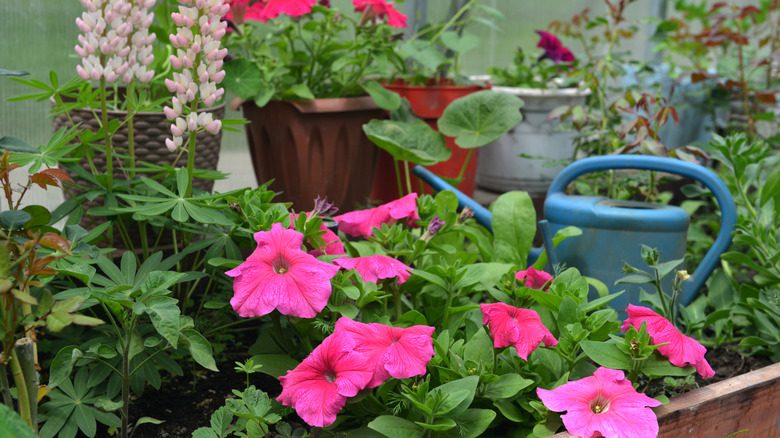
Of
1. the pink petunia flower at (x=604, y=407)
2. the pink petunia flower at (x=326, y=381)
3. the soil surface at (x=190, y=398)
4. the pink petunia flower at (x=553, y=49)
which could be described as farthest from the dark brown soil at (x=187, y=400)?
the pink petunia flower at (x=553, y=49)

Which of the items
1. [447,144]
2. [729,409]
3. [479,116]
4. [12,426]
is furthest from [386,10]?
[12,426]

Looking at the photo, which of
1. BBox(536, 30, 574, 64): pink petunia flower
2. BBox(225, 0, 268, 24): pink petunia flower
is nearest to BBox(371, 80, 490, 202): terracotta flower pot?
BBox(536, 30, 574, 64): pink petunia flower

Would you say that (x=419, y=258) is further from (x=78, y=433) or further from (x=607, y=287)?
(x=78, y=433)

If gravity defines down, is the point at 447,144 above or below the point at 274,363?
above

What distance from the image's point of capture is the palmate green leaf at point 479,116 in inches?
58.9

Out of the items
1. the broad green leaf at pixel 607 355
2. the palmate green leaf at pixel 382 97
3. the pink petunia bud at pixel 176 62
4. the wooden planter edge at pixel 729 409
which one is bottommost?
the wooden planter edge at pixel 729 409

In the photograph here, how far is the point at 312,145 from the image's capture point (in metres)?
1.49

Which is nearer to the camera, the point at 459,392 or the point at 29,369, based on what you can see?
the point at 29,369

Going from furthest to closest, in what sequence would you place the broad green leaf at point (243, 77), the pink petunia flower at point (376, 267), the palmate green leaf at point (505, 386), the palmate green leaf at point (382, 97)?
the palmate green leaf at point (382, 97)
the broad green leaf at point (243, 77)
the pink petunia flower at point (376, 267)
the palmate green leaf at point (505, 386)

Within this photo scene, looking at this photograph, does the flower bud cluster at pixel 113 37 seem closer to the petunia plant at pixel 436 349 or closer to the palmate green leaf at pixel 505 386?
the petunia plant at pixel 436 349

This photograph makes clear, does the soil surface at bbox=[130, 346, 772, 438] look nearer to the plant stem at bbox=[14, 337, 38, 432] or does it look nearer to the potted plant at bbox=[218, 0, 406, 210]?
the plant stem at bbox=[14, 337, 38, 432]

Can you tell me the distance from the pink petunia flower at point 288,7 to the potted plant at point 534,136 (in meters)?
0.82

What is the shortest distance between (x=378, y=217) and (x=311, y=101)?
17.0 inches

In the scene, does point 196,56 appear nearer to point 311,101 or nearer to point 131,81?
point 131,81
